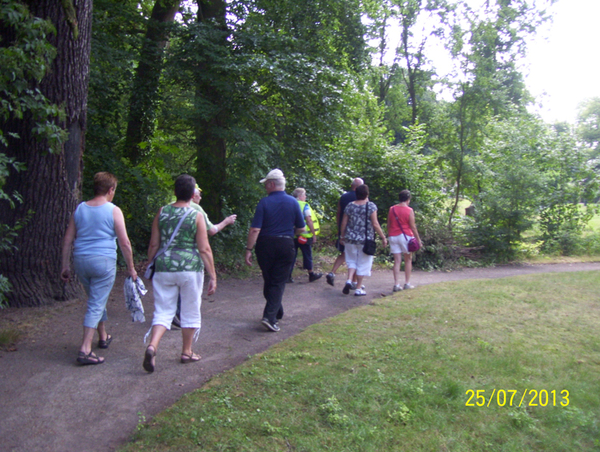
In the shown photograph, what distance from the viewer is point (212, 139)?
11.1m

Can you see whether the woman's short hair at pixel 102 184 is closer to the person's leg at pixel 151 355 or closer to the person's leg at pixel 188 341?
the person's leg at pixel 151 355

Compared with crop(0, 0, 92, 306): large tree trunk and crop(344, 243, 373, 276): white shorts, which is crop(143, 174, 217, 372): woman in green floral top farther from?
crop(344, 243, 373, 276): white shorts

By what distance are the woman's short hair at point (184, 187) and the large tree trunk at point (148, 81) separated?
6.98 metres

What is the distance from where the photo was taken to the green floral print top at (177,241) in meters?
4.80

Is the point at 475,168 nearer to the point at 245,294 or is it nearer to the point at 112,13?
the point at 245,294

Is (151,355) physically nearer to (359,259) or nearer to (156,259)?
(156,259)

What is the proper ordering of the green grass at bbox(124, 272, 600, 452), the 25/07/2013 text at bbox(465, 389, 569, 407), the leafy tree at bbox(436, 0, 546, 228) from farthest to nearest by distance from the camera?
the leafy tree at bbox(436, 0, 546, 228) < the 25/07/2013 text at bbox(465, 389, 569, 407) < the green grass at bbox(124, 272, 600, 452)

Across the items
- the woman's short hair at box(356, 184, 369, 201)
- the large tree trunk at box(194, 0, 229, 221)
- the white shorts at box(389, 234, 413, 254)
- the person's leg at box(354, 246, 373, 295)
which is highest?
the large tree trunk at box(194, 0, 229, 221)

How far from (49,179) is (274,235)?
3098mm

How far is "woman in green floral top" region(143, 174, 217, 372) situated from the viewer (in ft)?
15.8

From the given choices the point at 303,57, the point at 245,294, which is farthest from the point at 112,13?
the point at 245,294

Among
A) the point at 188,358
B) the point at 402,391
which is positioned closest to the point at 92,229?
the point at 188,358

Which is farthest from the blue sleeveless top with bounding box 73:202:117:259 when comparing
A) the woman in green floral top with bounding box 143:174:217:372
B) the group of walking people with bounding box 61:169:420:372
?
the woman in green floral top with bounding box 143:174:217:372

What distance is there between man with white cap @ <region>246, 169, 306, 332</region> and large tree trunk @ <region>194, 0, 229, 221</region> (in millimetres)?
4690
